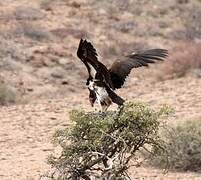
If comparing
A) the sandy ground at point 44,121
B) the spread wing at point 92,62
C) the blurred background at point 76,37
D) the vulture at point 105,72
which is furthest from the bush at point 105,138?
the blurred background at point 76,37

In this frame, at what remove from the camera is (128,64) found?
19.8ft

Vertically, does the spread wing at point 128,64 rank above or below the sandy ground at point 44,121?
above

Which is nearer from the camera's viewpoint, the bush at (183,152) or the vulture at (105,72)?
the vulture at (105,72)

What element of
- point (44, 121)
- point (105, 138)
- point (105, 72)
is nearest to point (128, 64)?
point (105, 72)

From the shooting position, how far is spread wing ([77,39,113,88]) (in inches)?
215

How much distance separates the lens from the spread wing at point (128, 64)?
5918mm

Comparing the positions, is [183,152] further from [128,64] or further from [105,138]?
[105,138]

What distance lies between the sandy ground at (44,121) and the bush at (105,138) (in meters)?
3.23

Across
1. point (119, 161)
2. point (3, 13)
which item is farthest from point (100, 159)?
point (3, 13)

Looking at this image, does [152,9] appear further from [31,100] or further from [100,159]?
[100,159]

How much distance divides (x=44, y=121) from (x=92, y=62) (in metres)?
7.75

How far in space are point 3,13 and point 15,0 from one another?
6.43ft

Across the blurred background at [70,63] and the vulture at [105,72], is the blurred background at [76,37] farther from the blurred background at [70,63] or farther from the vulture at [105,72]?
the vulture at [105,72]

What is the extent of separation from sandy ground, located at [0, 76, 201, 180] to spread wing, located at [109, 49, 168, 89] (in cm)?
297
